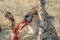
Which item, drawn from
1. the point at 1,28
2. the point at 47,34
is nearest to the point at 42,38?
the point at 47,34

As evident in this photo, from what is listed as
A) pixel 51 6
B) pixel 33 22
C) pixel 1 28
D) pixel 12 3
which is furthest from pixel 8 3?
pixel 33 22

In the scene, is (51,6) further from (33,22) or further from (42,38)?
(42,38)

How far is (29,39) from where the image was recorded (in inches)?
187

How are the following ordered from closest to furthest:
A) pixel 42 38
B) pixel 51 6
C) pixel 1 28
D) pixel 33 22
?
pixel 42 38
pixel 33 22
pixel 1 28
pixel 51 6

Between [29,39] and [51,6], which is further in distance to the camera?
[51,6]

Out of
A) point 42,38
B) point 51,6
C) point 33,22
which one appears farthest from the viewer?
point 51,6

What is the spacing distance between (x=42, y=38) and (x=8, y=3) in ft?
10.6

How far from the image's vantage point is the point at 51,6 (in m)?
7.17

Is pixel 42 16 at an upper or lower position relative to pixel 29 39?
upper

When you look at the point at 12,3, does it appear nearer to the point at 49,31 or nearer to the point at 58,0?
the point at 58,0

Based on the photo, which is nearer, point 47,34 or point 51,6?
point 47,34

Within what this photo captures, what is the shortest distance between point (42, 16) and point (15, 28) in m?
0.43

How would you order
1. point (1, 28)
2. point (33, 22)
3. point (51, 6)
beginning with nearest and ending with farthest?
point (33, 22) → point (1, 28) → point (51, 6)

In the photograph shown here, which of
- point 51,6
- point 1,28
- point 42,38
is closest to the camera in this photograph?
point 42,38
